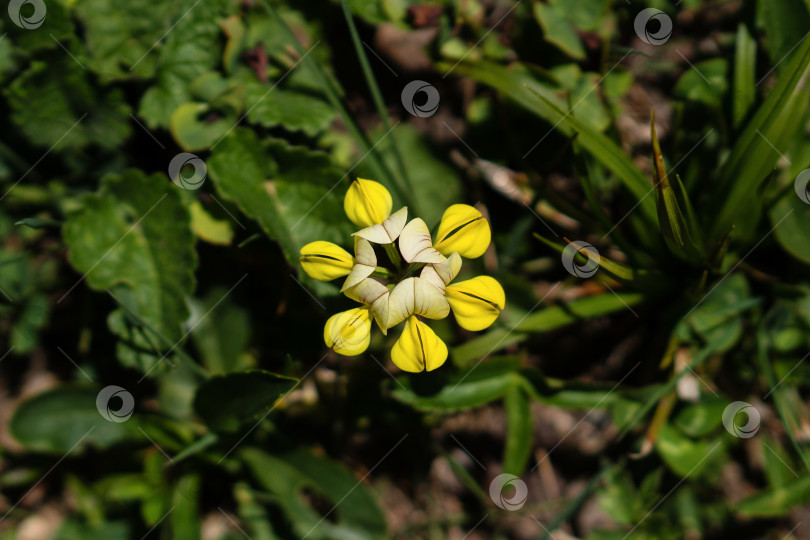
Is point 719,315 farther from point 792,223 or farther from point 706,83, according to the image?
point 706,83

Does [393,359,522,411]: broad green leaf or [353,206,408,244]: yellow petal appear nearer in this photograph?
[353,206,408,244]: yellow petal

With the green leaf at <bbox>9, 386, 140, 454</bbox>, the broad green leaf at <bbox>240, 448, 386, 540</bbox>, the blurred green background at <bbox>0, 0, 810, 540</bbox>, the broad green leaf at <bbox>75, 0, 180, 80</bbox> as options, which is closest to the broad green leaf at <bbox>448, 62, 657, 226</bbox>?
the blurred green background at <bbox>0, 0, 810, 540</bbox>

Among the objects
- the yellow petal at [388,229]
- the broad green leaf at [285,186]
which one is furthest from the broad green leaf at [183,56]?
the yellow petal at [388,229]

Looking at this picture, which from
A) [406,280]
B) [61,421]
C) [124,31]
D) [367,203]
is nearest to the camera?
[406,280]

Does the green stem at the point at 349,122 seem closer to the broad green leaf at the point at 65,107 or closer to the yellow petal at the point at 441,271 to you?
the yellow petal at the point at 441,271

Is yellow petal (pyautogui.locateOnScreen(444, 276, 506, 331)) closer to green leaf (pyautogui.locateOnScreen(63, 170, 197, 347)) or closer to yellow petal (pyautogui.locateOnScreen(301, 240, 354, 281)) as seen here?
yellow petal (pyautogui.locateOnScreen(301, 240, 354, 281))

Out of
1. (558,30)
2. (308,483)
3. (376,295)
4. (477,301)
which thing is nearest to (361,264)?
(376,295)

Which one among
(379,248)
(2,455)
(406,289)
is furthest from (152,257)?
(2,455)

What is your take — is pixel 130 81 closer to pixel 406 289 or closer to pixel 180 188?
pixel 180 188

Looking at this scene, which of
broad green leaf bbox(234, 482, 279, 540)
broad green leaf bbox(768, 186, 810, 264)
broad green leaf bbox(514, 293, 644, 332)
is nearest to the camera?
broad green leaf bbox(768, 186, 810, 264)
